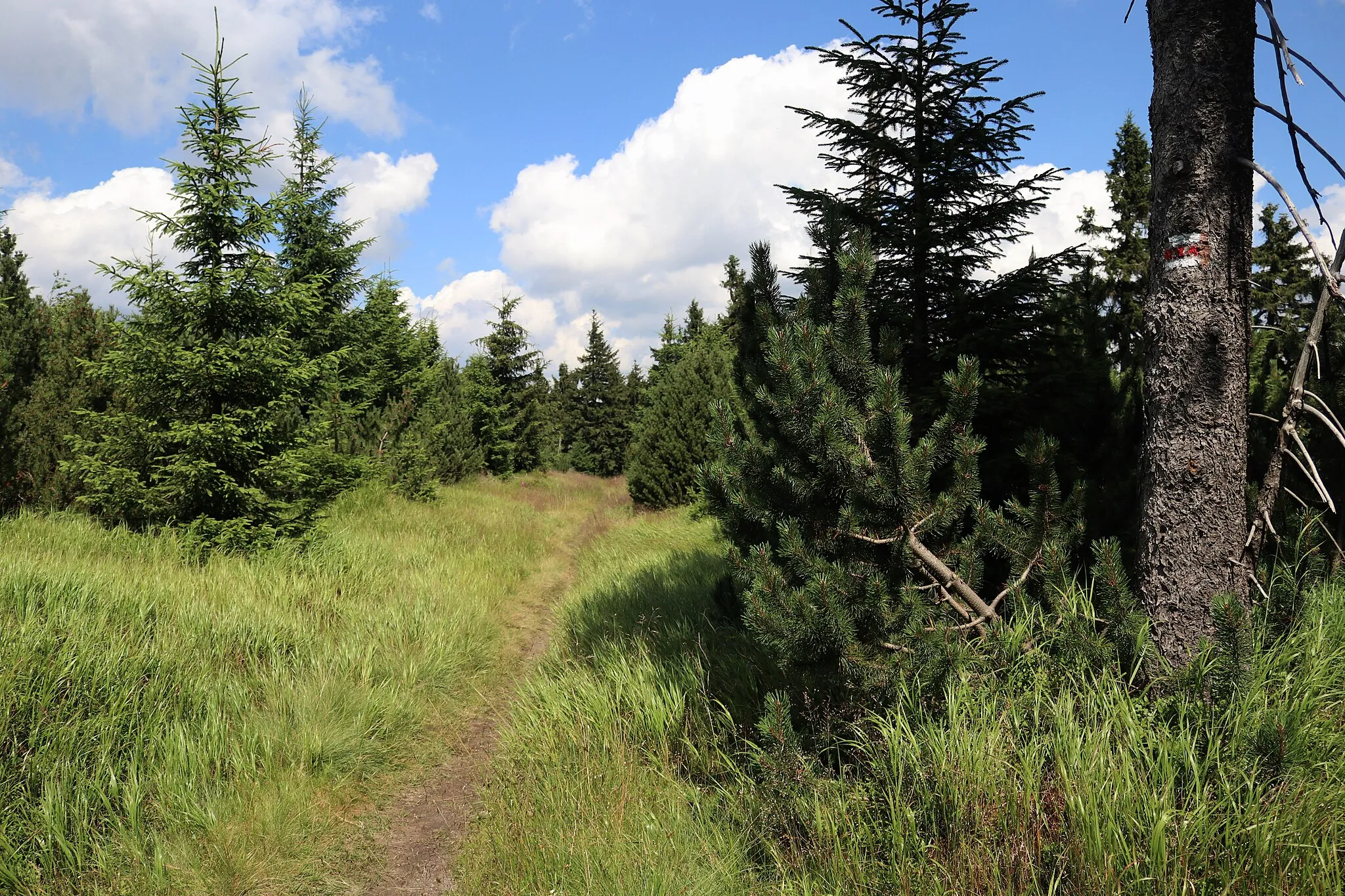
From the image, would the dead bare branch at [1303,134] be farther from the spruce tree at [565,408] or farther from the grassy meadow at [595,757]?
the spruce tree at [565,408]

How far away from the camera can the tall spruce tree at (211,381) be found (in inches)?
309

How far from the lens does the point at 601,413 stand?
41312 millimetres

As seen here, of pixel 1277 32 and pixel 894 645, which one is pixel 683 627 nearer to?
pixel 894 645

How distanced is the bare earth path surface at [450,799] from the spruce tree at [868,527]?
7.81 feet

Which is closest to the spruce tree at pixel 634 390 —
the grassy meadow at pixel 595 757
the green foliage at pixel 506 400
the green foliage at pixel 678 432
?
the green foliage at pixel 506 400

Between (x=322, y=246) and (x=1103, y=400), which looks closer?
(x=1103, y=400)

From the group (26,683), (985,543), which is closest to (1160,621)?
(985,543)

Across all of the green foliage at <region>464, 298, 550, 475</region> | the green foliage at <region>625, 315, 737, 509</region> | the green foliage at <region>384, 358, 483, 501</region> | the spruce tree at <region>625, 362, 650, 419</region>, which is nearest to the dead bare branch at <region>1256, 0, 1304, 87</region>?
the green foliage at <region>625, 315, 737, 509</region>

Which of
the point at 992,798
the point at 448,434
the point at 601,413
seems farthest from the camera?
the point at 601,413

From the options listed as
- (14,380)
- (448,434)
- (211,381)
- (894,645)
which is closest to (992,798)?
(894,645)

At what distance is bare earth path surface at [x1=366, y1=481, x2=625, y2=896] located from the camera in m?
3.77

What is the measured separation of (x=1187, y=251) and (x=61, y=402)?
41.9 feet

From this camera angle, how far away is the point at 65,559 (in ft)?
21.5

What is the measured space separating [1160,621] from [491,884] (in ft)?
11.5
